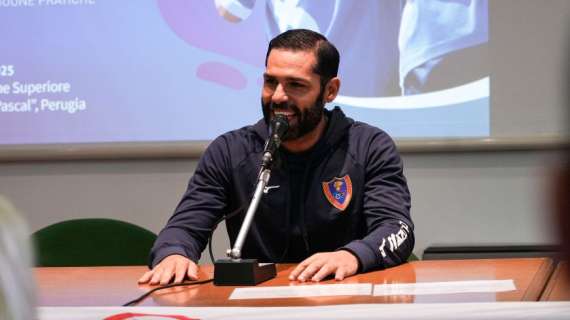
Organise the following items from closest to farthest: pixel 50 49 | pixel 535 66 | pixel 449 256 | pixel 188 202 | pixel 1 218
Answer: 1. pixel 1 218
2. pixel 188 202
3. pixel 449 256
4. pixel 535 66
5. pixel 50 49

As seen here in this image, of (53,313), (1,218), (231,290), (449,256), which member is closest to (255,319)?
(53,313)

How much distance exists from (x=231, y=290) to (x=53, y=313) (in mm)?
475

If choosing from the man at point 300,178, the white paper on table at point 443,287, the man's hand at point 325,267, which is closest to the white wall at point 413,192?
the man at point 300,178

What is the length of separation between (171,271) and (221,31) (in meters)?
1.73

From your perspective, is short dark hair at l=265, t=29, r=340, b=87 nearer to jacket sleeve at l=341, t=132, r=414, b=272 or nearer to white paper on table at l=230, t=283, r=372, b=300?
jacket sleeve at l=341, t=132, r=414, b=272

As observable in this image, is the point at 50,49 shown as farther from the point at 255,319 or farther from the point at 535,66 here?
the point at 255,319

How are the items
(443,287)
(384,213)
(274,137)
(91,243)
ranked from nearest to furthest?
1. (443,287)
2. (274,137)
3. (384,213)
4. (91,243)

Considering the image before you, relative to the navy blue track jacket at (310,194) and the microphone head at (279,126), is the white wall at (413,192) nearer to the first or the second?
the navy blue track jacket at (310,194)

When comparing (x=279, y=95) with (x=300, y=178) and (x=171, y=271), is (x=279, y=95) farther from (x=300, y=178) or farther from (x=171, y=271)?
(x=171, y=271)

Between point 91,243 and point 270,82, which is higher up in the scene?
point 270,82

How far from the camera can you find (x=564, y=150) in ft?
1.16

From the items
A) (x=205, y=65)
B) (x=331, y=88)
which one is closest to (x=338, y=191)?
(x=331, y=88)

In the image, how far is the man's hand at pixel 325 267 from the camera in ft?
5.87

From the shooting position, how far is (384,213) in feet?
7.27
